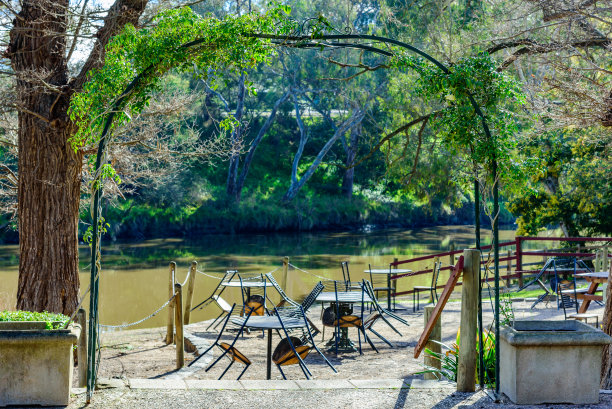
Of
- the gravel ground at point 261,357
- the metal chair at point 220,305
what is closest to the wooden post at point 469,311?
the gravel ground at point 261,357

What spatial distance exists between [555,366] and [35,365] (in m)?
3.96

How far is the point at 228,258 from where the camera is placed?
88.7 ft

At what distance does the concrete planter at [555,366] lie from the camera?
5082 millimetres

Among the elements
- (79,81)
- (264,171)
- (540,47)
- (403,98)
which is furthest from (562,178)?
(264,171)

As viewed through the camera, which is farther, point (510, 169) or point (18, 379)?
point (510, 169)

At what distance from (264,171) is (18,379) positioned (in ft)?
125

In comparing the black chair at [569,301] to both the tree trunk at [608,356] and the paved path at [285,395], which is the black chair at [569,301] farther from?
the paved path at [285,395]

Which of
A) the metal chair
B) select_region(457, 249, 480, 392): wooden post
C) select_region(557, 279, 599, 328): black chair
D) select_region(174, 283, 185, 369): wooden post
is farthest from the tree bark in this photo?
select_region(557, 279, 599, 328): black chair

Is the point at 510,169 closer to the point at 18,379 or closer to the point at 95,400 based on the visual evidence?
the point at 95,400

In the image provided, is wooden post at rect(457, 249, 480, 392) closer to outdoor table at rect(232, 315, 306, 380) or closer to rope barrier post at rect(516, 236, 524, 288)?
outdoor table at rect(232, 315, 306, 380)

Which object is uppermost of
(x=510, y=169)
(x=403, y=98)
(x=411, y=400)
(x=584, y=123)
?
(x=403, y=98)

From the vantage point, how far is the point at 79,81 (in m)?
8.69

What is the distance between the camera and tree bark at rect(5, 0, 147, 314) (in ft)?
28.7

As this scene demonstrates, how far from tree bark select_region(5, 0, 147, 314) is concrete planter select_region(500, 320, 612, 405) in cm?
624
